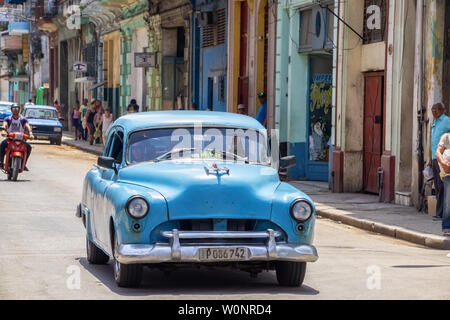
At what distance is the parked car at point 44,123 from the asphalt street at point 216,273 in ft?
82.5

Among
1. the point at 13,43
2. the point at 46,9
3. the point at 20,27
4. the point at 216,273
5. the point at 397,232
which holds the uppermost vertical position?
the point at 46,9

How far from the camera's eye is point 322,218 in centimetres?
1650

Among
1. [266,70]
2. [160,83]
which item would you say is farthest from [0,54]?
[266,70]

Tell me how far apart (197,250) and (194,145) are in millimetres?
1571

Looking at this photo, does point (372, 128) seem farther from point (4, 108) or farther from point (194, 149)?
point (4, 108)

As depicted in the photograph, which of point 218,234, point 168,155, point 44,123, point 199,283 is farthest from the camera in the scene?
point 44,123

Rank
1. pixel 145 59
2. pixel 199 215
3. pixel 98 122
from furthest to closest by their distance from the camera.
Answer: pixel 98 122 → pixel 145 59 → pixel 199 215

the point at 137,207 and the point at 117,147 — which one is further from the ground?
the point at 117,147

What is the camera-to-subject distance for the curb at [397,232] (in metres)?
12.8

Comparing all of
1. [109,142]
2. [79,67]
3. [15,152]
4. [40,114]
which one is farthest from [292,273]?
[79,67]

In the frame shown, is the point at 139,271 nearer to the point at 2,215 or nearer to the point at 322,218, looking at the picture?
the point at 2,215

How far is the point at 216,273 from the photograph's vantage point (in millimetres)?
9789

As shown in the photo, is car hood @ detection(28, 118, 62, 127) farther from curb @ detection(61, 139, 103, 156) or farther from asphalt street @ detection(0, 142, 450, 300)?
asphalt street @ detection(0, 142, 450, 300)
